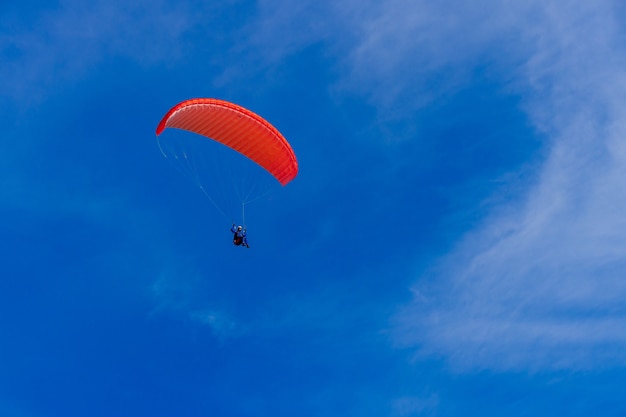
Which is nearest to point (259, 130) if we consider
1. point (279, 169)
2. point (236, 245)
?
point (279, 169)

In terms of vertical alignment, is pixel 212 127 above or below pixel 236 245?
above

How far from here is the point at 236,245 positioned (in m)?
40.0

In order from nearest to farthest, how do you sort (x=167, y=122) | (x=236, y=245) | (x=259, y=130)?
(x=167, y=122), (x=259, y=130), (x=236, y=245)

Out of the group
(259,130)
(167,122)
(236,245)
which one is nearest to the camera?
(167,122)

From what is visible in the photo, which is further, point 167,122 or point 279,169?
point 279,169

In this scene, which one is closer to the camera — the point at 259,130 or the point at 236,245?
the point at 259,130

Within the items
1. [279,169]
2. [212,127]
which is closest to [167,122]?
[212,127]

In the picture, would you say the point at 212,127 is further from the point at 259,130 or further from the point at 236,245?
the point at 236,245

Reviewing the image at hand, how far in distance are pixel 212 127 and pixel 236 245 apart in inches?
267

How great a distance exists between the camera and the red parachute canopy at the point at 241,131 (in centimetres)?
3594

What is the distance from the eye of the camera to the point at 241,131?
3800 centimetres

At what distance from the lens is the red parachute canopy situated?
35938mm

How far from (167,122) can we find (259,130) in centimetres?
501

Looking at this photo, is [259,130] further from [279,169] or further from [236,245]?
[236,245]
